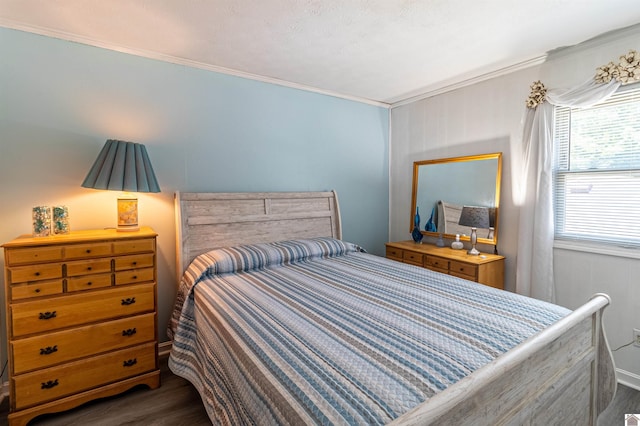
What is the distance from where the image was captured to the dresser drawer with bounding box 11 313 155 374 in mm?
1796

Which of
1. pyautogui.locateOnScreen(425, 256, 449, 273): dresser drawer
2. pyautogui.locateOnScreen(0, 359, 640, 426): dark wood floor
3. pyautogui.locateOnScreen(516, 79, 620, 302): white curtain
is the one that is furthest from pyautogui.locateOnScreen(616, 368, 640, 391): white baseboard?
pyautogui.locateOnScreen(425, 256, 449, 273): dresser drawer

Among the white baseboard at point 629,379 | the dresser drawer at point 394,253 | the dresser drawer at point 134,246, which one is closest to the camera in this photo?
the dresser drawer at point 134,246

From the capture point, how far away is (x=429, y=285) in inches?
79.8

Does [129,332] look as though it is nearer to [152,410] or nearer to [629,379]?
[152,410]

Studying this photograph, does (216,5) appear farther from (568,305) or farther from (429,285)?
(568,305)

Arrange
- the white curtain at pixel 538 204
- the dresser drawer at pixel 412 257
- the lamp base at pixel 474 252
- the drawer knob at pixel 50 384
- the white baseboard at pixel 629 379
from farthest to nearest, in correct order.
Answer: the dresser drawer at pixel 412 257
the lamp base at pixel 474 252
the white curtain at pixel 538 204
the white baseboard at pixel 629 379
the drawer knob at pixel 50 384

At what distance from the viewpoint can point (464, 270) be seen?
2.76 meters

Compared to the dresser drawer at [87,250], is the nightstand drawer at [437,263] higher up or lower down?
lower down

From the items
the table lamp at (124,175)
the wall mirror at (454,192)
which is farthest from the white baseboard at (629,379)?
the table lamp at (124,175)

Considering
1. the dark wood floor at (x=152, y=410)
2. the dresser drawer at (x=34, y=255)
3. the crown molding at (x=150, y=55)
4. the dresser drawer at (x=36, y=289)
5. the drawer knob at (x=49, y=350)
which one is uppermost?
the crown molding at (x=150, y=55)

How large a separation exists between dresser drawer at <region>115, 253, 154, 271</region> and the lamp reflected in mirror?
2683 mm

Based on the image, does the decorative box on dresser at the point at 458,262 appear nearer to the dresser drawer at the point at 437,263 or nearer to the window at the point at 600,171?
the dresser drawer at the point at 437,263

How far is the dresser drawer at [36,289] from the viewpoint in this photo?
69.5 inches

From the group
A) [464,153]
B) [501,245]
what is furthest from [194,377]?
[464,153]
